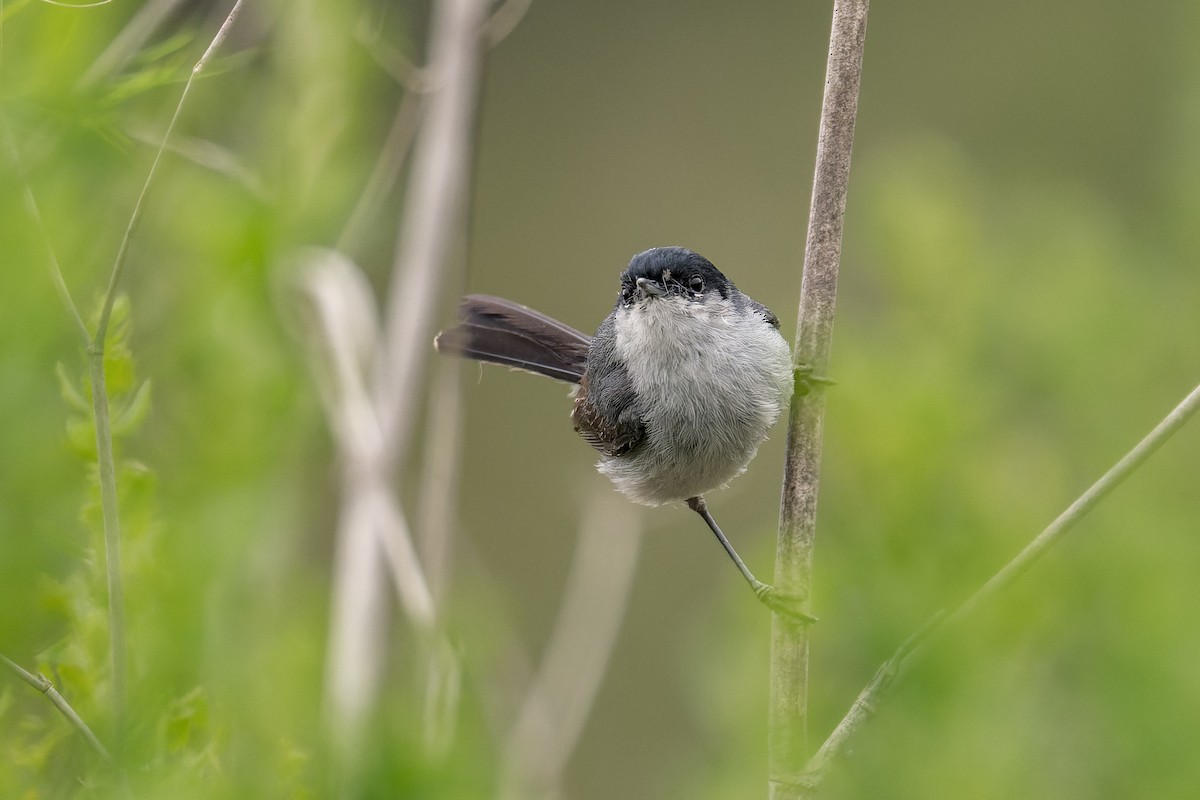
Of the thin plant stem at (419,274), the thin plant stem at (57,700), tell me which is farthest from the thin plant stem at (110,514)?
the thin plant stem at (419,274)

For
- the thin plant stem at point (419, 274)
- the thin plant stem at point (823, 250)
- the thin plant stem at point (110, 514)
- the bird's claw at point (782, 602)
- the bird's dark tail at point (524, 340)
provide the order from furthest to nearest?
the bird's dark tail at point (524, 340) < the thin plant stem at point (419, 274) < the thin plant stem at point (823, 250) < the bird's claw at point (782, 602) < the thin plant stem at point (110, 514)

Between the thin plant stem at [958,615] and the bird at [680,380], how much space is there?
4.19 feet

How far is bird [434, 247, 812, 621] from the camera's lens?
240cm

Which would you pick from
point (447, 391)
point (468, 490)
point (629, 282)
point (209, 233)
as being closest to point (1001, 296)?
point (209, 233)

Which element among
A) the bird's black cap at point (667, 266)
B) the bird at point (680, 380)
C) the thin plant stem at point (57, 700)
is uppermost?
the bird's black cap at point (667, 266)

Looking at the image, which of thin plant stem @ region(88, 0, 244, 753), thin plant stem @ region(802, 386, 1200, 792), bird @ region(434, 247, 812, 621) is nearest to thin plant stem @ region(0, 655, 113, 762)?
thin plant stem @ region(88, 0, 244, 753)

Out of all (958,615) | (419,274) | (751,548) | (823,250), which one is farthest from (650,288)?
(958,615)

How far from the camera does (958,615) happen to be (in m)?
0.83

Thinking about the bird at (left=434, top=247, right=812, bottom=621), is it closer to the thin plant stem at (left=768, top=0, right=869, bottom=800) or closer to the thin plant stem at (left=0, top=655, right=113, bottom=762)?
the thin plant stem at (left=768, top=0, right=869, bottom=800)

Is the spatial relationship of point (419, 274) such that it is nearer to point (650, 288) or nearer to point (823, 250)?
point (650, 288)

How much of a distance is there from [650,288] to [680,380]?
9.2 inches

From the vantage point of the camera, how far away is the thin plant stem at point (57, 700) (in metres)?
0.77

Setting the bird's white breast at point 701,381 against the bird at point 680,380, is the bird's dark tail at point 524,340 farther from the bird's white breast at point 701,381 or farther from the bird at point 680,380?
the bird's white breast at point 701,381

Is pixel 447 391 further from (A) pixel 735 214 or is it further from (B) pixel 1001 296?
(A) pixel 735 214
